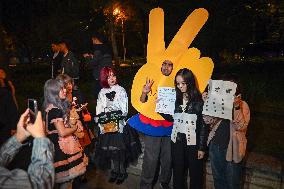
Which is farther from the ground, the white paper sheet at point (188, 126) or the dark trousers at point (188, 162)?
the white paper sheet at point (188, 126)

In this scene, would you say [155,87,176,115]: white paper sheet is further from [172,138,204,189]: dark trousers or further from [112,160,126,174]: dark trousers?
[112,160,126,174]: dark trousers

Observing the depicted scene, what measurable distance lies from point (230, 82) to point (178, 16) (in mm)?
9259

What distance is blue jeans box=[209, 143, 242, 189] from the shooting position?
4.61m

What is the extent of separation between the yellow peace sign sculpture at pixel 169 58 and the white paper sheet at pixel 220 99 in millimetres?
726

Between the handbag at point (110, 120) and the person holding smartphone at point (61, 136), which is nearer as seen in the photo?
the person holding smartphone at point (61, 136)

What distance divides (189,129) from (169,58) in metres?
1.28

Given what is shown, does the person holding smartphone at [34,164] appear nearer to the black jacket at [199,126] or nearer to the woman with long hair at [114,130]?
the black jacket at [199,126]

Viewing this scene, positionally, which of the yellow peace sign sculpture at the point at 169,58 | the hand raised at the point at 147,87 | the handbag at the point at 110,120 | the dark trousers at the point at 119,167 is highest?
the yellow peace sign sculpture at the point at 169,58

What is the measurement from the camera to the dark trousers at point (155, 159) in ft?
18.1

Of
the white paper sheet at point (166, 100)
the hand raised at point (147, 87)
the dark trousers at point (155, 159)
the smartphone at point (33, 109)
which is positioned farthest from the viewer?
the dark trousers at point (155, 159)

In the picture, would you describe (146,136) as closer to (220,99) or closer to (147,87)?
(147,87)

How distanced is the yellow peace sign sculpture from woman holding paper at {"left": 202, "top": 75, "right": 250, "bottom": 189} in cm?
73

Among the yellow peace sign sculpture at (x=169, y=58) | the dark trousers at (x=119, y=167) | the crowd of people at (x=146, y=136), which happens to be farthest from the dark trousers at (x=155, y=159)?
the dark trousers at (x=119, y=167)

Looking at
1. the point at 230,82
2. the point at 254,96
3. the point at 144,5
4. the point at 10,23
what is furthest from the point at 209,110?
the point at 10,23
